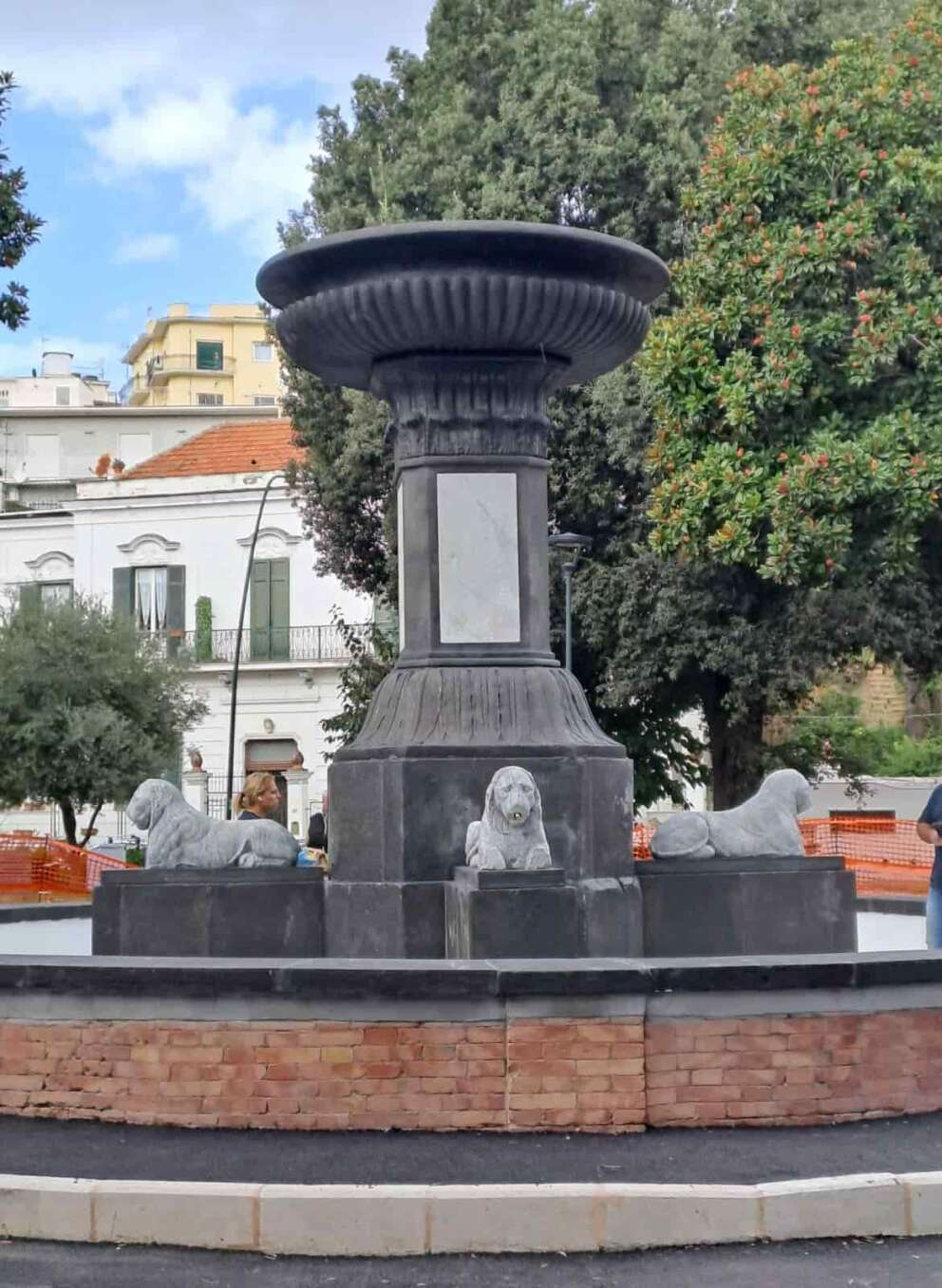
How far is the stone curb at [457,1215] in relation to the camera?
5551 millimetres

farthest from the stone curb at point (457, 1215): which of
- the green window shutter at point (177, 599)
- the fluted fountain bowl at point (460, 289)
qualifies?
the green window shutter at point (177, 599)

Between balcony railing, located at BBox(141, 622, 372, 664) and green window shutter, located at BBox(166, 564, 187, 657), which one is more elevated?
green window shutter, located at BBox(166, 564, 187, 657)

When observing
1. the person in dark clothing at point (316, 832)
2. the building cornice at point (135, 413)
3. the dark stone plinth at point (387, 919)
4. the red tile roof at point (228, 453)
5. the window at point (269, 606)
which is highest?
the building cornice at point (135, 413)

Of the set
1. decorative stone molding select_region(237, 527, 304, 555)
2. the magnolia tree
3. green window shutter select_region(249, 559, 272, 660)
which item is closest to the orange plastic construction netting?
the magnolia tree

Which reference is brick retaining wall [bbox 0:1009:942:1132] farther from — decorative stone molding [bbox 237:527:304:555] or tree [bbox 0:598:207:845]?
decorative stone molding [bbox 237:527:304:555]

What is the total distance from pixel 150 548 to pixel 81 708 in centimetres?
1477

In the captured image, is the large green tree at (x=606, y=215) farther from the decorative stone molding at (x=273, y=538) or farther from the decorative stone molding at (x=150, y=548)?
the decorative stone molding at (x=150, y=548)

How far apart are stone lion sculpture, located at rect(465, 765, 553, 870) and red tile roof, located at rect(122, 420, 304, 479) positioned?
3870 cm

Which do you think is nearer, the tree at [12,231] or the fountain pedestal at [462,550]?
the fountain pedestal at [462,550]

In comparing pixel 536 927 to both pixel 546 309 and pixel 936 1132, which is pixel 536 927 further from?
pixel 546 309

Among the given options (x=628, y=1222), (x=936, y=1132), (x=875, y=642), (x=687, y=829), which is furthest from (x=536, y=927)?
(x=875, y=642)

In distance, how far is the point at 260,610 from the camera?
45.8 metres

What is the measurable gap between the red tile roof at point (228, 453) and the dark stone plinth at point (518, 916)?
39037 millimetres

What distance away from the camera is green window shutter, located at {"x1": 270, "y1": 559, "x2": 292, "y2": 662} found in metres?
45.3
